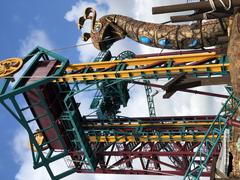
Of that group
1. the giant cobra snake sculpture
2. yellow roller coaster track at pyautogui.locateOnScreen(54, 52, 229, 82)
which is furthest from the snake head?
yellow roller coaster track at pyautogui.locateOnScreen(54, 52, 229, 82)

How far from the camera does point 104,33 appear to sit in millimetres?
26641

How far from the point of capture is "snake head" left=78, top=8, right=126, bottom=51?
87.4 ft

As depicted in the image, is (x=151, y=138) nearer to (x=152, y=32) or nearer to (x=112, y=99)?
(x=112, y=99)

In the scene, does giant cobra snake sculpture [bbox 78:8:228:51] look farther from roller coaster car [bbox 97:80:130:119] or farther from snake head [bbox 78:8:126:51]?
roller coaster car [bbox 97:80:130:119]

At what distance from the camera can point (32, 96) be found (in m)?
24.9

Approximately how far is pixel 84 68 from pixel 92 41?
256 centimetres

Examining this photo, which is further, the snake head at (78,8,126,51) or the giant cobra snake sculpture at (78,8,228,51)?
the snake head at (78,8,126,51)

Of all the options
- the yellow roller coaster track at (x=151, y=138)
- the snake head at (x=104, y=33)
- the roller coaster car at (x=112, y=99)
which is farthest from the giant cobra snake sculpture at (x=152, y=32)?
the yellow roller coaster track at (x=151, y=138)

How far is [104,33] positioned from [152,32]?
3.45 m

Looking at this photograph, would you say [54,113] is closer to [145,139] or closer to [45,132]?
[45,132]

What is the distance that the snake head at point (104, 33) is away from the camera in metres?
26.6

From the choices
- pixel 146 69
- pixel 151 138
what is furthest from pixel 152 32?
pixel 151 138

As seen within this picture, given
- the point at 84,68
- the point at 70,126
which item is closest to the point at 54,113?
the point at 70,126

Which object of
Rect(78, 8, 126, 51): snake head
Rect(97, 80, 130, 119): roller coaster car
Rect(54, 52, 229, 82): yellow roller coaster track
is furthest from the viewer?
Rect(97, 80, 130, 119): roller coaster car
